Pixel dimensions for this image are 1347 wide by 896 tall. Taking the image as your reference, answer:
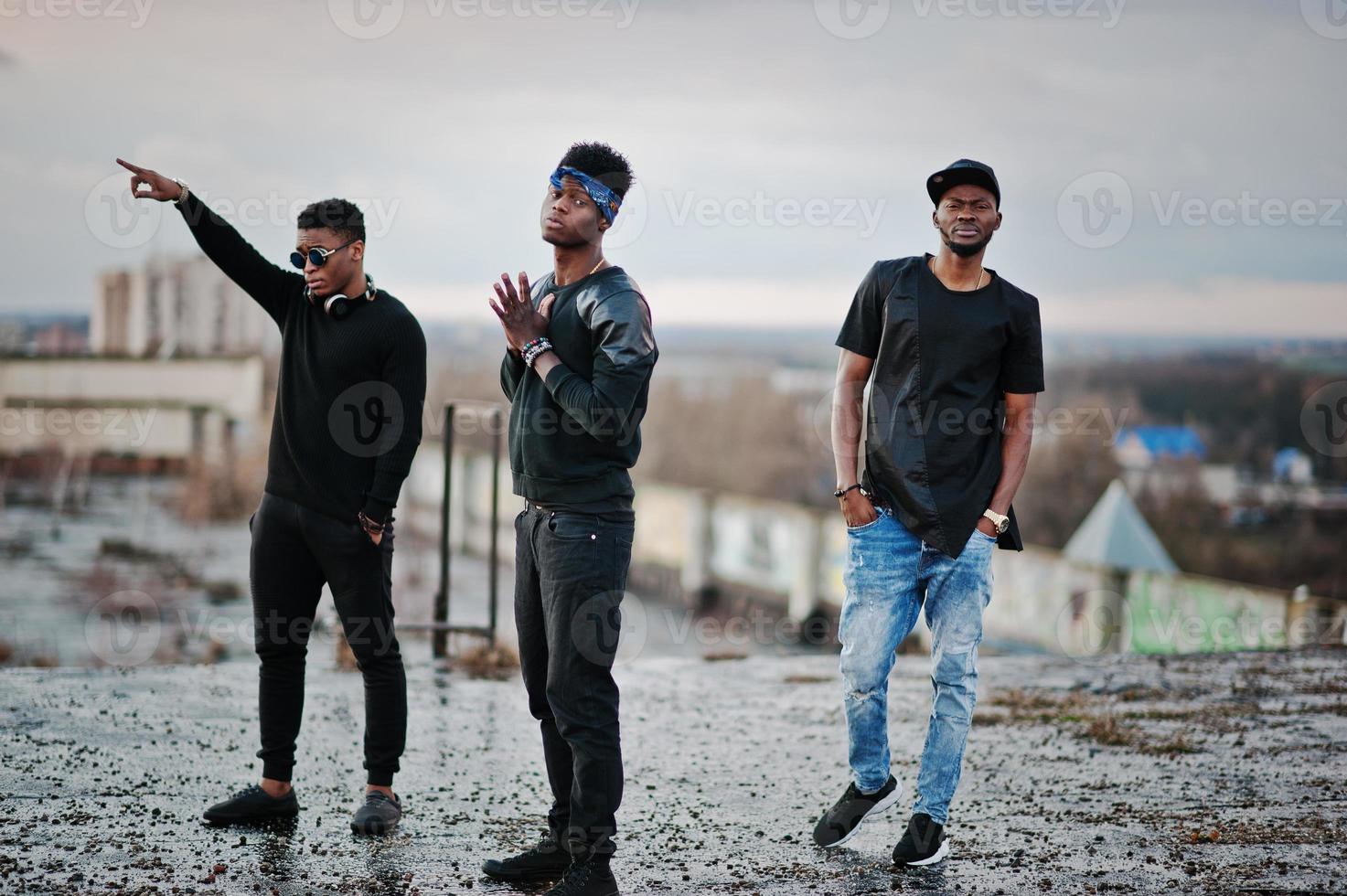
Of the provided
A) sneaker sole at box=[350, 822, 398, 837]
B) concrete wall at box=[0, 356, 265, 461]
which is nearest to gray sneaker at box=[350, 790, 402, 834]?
sneaker sole at box=[350, 822, 398, 837]

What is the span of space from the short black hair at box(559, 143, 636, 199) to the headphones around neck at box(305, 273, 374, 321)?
0.95 meters

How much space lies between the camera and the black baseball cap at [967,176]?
3.90 meters

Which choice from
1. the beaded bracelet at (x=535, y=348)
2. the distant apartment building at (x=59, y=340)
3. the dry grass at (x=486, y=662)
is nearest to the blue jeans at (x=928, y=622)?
the beaded bracelet at (x=535, y=348)

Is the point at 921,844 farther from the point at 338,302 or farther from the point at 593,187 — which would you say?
the point at 338,302

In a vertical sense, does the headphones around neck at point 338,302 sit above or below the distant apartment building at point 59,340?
below

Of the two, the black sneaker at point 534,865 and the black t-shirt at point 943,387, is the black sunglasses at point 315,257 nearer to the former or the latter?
the black t-shirt at point 943,387

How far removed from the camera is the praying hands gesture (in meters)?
3.46

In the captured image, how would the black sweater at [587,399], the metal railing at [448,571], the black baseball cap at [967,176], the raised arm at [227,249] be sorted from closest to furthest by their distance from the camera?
the black sweater at [587,399] < the black baseball cap at [967,176] < the raised arm at [227,249] < the metal railing at [448,571]

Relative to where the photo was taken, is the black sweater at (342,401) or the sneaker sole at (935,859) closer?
the sneaker sole at (935,859)

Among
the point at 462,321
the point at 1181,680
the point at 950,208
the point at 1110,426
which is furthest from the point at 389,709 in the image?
the point at 1110,426

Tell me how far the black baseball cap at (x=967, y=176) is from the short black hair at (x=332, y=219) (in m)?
1.80

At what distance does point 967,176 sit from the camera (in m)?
3.93

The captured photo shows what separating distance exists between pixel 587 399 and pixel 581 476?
25 centimetres

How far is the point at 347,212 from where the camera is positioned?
13.6ft
